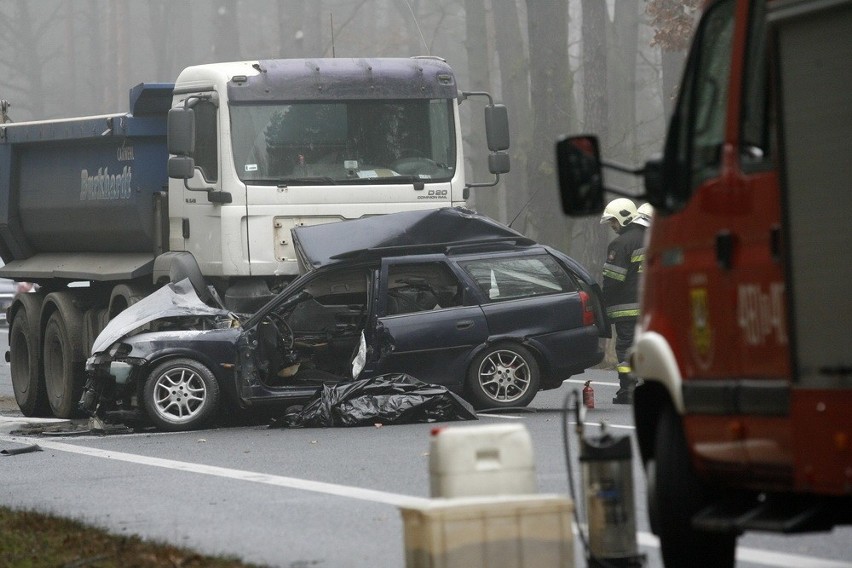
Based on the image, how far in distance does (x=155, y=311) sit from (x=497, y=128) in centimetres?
417

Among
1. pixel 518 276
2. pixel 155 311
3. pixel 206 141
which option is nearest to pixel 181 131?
pixel 206 141

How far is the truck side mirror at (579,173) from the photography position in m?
6.59

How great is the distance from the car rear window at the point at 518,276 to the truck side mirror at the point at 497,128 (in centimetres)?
232

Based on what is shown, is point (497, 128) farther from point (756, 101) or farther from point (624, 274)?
point (756, 101)

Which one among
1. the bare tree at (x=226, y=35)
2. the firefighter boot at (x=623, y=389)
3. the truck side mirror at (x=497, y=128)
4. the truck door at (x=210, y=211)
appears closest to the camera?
the firefighter boot at (x=623, y=389)

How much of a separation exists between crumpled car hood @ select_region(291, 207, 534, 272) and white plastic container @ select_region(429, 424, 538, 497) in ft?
28.2

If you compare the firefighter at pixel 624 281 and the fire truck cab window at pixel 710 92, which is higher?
the fire truck cab window at pixel 710 92

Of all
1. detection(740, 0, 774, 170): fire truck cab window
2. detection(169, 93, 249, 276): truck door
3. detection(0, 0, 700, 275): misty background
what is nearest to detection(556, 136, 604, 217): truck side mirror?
detection(740, 0, 774, 170): fire truck cab window

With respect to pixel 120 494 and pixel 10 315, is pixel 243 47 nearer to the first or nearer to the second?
pixel 10 315

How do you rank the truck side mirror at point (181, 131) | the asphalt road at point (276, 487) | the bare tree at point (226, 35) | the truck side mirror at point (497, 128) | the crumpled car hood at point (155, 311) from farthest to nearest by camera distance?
the bare tree at point (226, 35) → the truck side mirror at point (497, 128) → the truck side mirror at point (181, 131) → the crumpled car hood at point (155, 311) → the asphalt road at point (276, 487)

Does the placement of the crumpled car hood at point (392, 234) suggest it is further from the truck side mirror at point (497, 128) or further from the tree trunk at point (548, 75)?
the tree trunk at point (548, 75)

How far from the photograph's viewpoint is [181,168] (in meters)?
16.4

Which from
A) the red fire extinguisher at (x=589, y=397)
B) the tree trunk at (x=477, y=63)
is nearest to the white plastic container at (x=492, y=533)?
the red fire extinguisher at (x=589, y=397)

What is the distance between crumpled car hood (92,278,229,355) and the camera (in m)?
15.4
